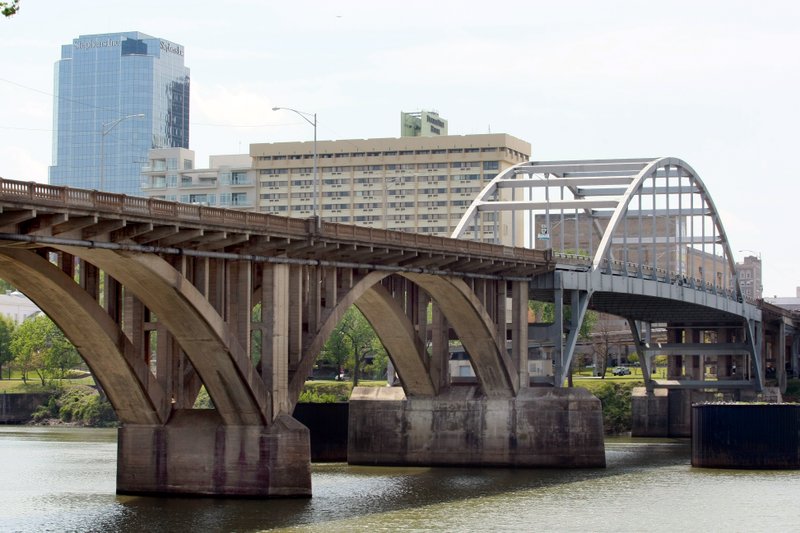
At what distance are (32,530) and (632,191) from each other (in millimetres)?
59006

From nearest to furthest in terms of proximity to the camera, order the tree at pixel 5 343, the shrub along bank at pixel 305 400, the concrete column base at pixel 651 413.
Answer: the concrete column base at pixel 651 413
the shrub along bank at pixel 305 400
the tree at pixel 5 343

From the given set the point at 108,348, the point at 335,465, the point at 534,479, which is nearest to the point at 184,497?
the point at 108,348

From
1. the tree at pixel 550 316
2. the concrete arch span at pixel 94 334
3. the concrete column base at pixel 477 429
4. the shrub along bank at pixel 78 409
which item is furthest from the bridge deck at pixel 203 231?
the tree at pixel 550 316

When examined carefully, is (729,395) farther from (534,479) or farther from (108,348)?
(108,348)

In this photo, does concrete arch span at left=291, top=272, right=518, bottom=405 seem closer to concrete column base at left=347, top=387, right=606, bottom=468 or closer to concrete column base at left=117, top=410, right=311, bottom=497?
concrete column base at left=347, top=387, right=606, bottom=468

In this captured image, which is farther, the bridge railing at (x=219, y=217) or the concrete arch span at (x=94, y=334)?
the concrete arch span at (x=94, y=334)

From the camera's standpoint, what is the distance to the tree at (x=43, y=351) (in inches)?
6560

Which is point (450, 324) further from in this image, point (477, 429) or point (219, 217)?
point (219, 217)

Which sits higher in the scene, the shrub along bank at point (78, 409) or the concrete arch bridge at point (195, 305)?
the concrete arch bridge at point (195, 305)

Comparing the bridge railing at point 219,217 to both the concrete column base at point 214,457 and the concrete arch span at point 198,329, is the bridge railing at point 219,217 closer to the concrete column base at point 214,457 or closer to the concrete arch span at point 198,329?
the concrete arch span at point 198,329

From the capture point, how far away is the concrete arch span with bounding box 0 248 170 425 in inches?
2242

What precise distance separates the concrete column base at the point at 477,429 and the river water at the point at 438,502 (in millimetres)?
1636

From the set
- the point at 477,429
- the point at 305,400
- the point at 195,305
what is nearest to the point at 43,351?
the point at 305,400

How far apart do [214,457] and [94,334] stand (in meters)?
8.20
